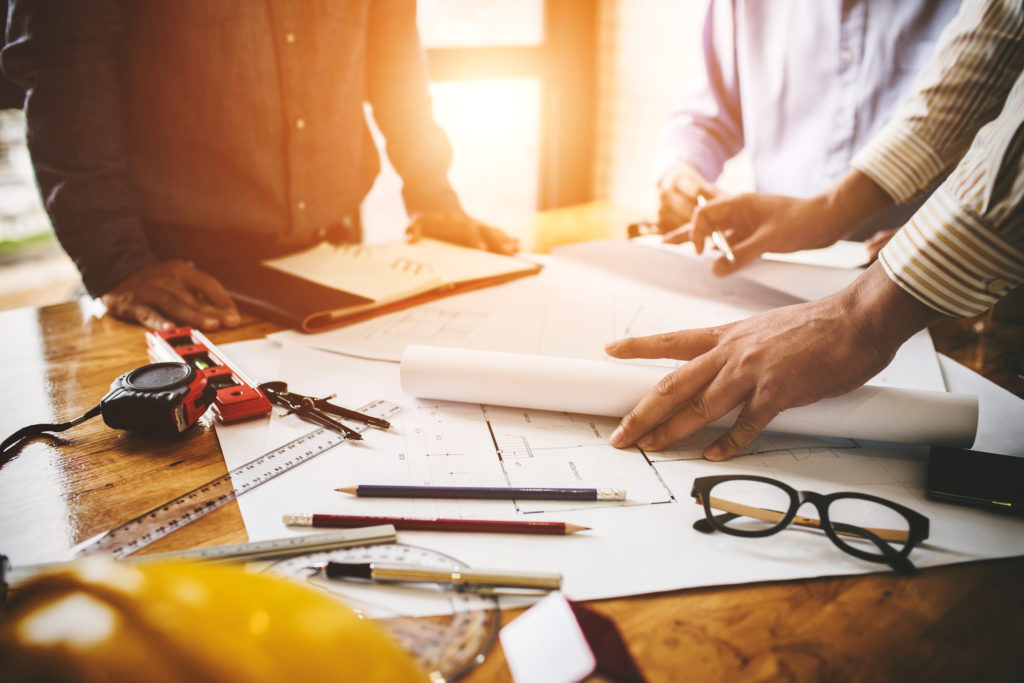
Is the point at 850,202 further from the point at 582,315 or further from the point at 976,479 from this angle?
the point at 976,479

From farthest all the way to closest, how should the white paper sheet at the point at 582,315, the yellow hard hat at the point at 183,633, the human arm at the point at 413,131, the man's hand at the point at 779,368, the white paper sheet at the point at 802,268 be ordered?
the human arm at the point at 413,131, the white paper sheet at the point at 802,268, the white paper sheet at the point at 582,315, the man's hand at the point at 779,368, the yellow hard hat at the point at 183,633

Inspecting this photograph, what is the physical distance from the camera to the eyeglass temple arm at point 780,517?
20.5 inches

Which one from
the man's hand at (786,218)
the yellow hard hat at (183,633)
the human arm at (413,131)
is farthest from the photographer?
the human arm at (413,131)

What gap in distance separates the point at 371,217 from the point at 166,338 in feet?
5.20

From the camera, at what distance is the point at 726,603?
0.46 metres

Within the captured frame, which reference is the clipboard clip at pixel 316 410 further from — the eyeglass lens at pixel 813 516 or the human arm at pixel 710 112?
the human arm at pixel 710 112

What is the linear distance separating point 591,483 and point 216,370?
468 millimetres

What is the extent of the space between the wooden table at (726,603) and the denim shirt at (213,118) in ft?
1.44

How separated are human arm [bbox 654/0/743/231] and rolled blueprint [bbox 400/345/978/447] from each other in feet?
2.75

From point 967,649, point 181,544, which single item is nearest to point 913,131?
point 967,649

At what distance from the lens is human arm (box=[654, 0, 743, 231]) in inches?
57.6

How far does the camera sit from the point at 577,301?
40.9 inches

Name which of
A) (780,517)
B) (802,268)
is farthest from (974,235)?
(802,268)

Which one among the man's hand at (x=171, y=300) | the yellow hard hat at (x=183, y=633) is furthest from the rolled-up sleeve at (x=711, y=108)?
the yellow hard hat at (x=183, y=633)
